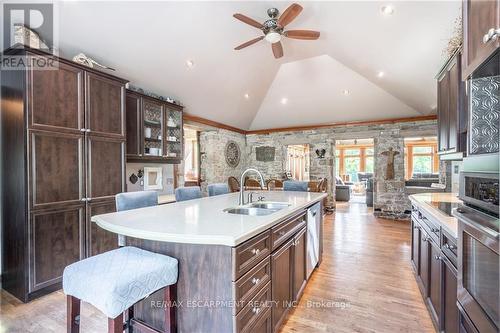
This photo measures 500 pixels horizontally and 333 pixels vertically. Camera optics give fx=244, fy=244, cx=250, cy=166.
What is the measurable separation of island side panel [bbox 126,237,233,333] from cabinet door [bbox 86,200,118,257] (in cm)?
182

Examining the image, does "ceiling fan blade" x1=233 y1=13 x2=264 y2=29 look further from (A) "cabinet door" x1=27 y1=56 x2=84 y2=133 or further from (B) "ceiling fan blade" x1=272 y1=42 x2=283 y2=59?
(A) "cabinet door" x1=27 y1=56 x2=84 y2=133

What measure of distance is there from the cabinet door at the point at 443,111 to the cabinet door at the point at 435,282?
0.93m

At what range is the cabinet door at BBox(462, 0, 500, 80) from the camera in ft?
2.85

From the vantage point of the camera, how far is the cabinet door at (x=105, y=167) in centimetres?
287

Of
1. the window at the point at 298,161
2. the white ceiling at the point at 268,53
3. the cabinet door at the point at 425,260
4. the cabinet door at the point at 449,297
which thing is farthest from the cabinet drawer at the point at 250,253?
the window at the point at 298,161

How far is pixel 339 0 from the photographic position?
2820 millimetres

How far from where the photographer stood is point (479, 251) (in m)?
1.02

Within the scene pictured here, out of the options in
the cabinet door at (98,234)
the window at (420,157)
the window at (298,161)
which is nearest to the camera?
the cabinet door at (98,234)

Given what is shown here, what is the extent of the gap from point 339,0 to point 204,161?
15.0 ft

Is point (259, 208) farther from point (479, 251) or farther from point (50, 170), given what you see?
point (50, 170)

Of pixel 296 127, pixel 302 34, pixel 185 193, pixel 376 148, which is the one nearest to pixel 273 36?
pixel 302 34

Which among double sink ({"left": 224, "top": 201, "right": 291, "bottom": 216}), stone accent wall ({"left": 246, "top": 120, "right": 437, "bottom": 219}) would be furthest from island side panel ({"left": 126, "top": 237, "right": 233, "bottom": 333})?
stone accent wall ({"left": 246, "top": 120, "right": 437, "bottom": 219})

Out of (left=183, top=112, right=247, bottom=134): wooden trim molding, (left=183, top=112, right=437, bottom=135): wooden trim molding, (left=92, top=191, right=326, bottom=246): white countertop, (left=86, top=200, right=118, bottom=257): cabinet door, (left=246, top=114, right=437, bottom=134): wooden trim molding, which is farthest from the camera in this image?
(left=246, top=114, right=437, bottom=134): wooden trim molding

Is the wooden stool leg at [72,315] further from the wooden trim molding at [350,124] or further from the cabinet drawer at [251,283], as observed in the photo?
the wooden trim molding at [350,124]
